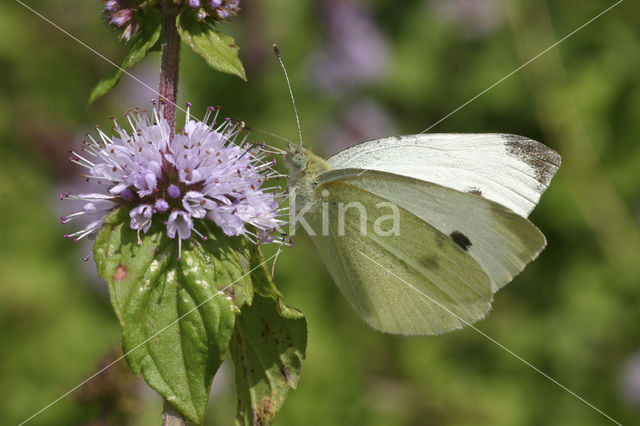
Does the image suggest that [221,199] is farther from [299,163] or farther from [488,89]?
[488,89]


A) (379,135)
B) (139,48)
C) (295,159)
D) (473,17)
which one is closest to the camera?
(139,48)

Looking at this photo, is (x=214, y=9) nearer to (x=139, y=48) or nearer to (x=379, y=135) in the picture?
(x=139, y=48)

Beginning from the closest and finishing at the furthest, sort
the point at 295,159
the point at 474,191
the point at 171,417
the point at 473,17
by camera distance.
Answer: the point at 171,417
the point at 295,159
the point at 474,191
the point at 473,17

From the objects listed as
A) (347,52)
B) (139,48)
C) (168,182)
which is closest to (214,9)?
(139,48)

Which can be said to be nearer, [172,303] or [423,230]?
[172,303]

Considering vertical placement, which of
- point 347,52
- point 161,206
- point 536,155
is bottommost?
point 161,206

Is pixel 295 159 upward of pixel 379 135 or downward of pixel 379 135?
downward

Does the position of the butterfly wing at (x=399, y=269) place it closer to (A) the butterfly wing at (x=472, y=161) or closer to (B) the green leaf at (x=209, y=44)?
(A) the butterfly wing at (x=472, y=161)

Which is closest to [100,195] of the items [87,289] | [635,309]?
[87,289]
